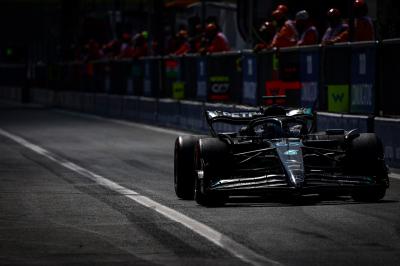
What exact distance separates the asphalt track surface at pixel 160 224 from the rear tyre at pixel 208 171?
0.38 ft

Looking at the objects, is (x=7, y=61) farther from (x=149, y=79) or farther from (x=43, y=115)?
(x=149, y=79)

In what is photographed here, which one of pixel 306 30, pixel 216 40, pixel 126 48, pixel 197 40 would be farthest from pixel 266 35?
pixel 126 48

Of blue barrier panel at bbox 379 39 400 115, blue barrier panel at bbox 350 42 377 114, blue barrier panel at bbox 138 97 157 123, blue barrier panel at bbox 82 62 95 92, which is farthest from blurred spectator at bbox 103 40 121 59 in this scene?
blue barrier panel at bbox 379 39 400 115

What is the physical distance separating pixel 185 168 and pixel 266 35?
11.6 m

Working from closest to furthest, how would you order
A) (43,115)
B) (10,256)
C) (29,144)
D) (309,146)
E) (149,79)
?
1. (10,256)
2. (309,146)
3. (29,144)
4. (149,79)
5. (43,115)

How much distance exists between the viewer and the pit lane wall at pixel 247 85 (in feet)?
59.8

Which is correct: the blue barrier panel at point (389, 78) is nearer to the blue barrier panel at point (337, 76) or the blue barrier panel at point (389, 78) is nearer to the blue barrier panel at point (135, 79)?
the blue barrier panel at point (337, 76)

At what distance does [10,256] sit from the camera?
9008 millimetres

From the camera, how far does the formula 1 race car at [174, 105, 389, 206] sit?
1220 centimetres

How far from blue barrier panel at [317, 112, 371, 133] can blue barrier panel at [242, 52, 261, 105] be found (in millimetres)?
4527

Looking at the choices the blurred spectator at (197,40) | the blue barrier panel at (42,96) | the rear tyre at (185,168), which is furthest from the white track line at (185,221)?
the blue barrier panel at (42,96)

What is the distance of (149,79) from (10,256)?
78.2 feet

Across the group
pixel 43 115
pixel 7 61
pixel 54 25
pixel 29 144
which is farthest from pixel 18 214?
pixel 7 61

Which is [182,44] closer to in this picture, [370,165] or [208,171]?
[370,165]
